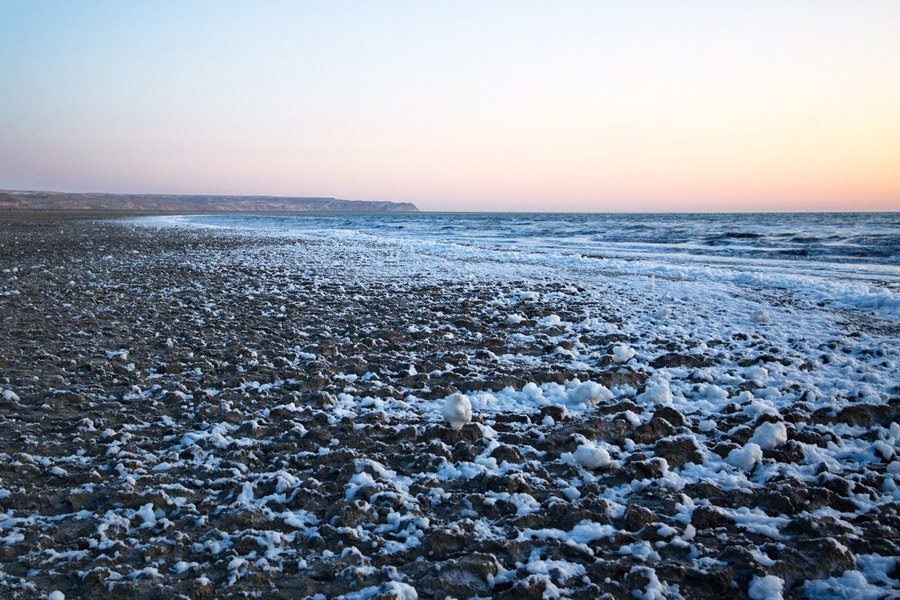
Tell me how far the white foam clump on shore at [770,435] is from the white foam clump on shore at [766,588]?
175cm

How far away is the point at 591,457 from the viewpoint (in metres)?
4.01

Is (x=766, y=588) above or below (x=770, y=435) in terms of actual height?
below

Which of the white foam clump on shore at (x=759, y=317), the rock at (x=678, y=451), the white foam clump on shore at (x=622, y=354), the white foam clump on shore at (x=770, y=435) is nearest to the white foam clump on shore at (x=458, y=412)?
the rock at (x=678, y=451)

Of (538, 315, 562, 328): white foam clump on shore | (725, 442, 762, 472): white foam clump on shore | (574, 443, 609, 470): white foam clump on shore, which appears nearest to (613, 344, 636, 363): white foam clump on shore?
(538, 315, 562, 328): white foam clump on shore

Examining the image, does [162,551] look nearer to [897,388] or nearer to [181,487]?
[181,487]

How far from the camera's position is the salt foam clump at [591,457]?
3.99m

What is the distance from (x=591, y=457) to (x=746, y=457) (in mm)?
1219

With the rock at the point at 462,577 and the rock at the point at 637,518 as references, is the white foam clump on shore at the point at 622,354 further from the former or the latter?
the rock at the point at 462,577

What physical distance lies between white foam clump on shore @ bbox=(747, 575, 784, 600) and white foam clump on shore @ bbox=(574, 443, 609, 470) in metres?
1.34

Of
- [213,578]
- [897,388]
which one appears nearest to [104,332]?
[213,578]

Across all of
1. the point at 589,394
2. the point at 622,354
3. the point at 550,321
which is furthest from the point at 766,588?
the point at 550,321

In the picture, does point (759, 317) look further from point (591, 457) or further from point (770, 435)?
point (591, 457)

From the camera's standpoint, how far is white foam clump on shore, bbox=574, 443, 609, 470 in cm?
399

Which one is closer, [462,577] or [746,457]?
[462,577]
